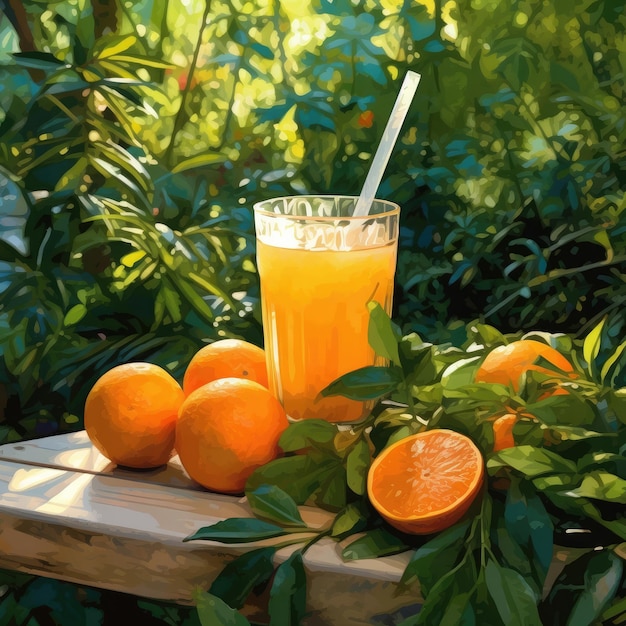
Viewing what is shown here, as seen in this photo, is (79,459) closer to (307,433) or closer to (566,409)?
(307,433)

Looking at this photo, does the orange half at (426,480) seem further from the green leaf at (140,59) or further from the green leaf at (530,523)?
the green leaf at (140,59)

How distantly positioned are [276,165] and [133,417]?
0.66m

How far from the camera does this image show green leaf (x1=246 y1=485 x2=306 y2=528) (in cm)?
65

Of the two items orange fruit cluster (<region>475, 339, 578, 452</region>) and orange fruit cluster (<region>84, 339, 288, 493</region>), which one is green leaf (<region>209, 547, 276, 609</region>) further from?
orange fruit cluster (<region>475, 339, 578, 452</region>)

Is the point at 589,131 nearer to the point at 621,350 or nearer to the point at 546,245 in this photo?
the point at 546,245

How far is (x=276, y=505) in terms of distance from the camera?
2.15 feet

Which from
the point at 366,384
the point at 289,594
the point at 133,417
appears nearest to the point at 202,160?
the point at 133,417

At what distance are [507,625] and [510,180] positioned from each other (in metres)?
0.89

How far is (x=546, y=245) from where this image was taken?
1.32m

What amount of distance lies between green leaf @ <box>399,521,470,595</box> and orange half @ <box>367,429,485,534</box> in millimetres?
17

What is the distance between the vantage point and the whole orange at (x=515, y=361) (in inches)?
30.5

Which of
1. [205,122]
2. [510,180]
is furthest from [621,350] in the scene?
[205,122]

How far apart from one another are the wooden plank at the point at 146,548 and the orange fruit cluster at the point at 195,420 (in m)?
0.03

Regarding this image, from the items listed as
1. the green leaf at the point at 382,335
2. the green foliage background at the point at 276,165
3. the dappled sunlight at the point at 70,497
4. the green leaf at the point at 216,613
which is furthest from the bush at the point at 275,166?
the green leaf at the point at 216,613
